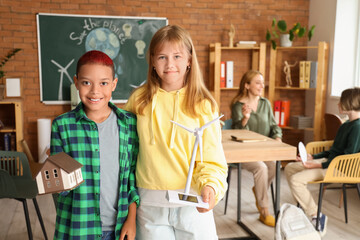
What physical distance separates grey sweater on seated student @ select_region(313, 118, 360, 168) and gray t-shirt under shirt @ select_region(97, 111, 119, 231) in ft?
7.04

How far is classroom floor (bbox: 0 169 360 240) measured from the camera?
3.02 meters

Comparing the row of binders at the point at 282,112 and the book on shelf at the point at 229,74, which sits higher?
the book on shelf at the point at 229,74

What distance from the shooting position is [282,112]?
5219 mm

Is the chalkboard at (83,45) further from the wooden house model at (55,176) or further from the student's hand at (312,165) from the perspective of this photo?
the wooden house model at (55,176)

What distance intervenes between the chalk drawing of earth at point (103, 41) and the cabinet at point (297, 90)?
2218mm

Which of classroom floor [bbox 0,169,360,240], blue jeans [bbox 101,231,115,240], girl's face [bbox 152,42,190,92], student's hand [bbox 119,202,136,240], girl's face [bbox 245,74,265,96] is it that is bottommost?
classroom floor [bbox 0,169,360,240]

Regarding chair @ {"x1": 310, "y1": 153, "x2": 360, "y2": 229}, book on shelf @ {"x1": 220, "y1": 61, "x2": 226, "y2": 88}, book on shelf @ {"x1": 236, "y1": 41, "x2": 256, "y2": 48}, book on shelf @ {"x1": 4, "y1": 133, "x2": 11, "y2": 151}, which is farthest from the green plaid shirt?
book on shelf @ {"x1": 236, "y1": 41, "x2": 256, "y2": 48}

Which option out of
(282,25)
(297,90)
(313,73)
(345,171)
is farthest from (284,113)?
(345,171)

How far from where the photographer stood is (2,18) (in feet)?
15.0

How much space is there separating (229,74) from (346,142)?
2339mm

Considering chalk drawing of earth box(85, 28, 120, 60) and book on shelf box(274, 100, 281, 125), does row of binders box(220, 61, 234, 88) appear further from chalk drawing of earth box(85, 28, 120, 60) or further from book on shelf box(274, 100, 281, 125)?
chalk drawing of earth box(85, 28, 120, 60)

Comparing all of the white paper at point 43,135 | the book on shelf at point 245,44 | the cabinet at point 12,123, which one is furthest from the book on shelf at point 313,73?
the cabinet at point 12,123

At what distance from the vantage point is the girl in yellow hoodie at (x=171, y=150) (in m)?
1.33

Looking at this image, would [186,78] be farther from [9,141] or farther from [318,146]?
[9,141]
